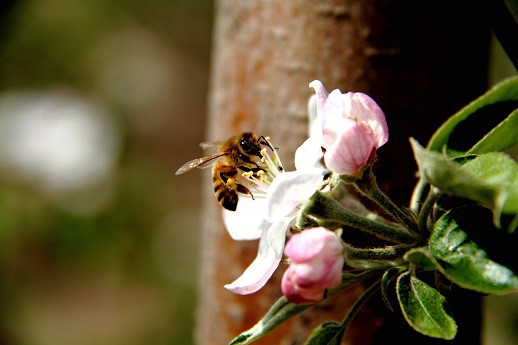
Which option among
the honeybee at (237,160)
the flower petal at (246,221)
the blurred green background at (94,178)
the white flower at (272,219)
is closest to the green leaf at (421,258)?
the white flower at (272,219)

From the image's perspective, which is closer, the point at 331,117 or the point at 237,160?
the point at 331,117

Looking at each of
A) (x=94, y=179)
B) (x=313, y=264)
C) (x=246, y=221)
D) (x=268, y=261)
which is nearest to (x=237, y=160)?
(x=246, y=221)

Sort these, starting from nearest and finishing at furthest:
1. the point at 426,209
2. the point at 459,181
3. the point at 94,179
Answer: the point at 459,181
the point at 426,209
the point at 94,179

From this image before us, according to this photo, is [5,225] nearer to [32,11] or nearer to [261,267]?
[32,11]

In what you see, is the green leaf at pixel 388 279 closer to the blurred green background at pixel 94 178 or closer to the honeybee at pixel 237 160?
the honeybee at pixel 237 160

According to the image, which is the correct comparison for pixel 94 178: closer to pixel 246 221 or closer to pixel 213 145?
pixel 213 145

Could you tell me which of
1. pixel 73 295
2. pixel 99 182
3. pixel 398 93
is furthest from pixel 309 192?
pixel 73 295
